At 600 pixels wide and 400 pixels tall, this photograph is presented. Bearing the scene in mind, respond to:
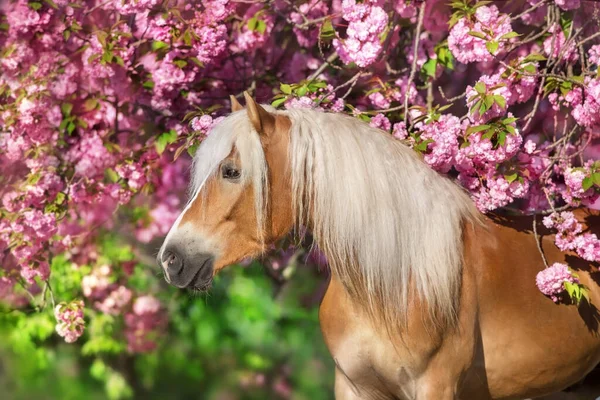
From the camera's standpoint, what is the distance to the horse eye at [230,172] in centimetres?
257

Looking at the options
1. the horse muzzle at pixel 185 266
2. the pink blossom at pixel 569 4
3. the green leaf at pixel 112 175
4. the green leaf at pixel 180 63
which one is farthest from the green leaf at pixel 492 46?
→ the green leaf at pixel 112 175

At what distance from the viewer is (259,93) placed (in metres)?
4.16

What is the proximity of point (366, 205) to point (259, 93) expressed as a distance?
5.61ft

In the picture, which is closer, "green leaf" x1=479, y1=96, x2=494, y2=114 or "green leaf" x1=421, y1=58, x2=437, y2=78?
"green leaf" x1=479, y1=96, x2=494, y2=114

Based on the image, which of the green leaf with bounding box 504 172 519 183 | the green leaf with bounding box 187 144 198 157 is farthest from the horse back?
the green leaf with bounding box 187 144 198 157

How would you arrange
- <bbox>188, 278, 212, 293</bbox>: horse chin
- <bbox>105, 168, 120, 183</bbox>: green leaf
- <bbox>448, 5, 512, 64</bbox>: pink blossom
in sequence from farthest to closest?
<bbox>105, 168, 120, 183</bbox>: green leaf, <bbox>448, 5, 512, 64</bbox>: pink blossom, <bbox>188, 278, 212, 293</bbox>: horse chin

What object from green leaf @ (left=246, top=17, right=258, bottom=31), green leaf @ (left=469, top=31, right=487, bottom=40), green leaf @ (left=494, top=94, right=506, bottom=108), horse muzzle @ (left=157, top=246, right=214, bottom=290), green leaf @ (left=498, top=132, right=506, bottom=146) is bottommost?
horse muzzle @ (left=157, top=246, right=214, bottom=290)

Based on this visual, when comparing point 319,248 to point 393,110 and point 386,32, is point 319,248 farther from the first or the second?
point 386,32

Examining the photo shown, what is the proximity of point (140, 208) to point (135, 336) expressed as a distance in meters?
0.72

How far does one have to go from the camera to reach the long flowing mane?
2.55 m

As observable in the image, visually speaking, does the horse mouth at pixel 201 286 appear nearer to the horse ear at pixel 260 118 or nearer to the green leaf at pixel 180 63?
the horse ear at pixel 260 118

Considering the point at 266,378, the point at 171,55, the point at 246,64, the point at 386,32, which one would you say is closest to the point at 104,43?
the point at 171,55

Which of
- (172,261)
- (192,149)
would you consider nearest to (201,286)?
(172,261)

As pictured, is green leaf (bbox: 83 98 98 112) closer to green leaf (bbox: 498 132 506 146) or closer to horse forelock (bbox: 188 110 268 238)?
horse forelock (bbox: 188 110 268 238)
